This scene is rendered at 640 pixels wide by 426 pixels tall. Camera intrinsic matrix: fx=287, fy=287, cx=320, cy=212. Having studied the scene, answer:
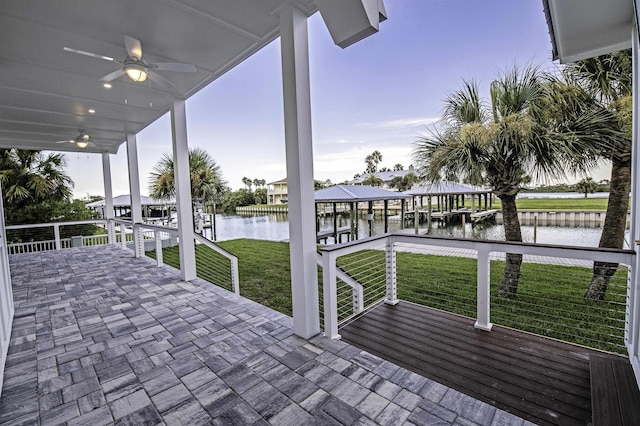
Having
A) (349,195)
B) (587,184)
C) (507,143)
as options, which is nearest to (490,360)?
(507,143)

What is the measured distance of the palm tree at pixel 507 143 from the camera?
3994 millimetres

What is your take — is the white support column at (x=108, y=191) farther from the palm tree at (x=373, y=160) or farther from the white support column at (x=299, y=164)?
the palm tree at (x=373, y=160)

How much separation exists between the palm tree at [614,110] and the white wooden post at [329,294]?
3.49 metres

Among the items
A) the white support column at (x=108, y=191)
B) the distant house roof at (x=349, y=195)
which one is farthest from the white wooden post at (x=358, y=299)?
the white support column at (x=108, y=191)

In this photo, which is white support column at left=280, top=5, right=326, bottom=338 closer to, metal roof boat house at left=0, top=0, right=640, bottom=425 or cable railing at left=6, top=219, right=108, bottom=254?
metal roof boat house at left=0, top=0, right=640, bottom=425

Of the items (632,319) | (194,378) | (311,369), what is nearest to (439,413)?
(311,369)

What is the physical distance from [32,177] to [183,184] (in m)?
9.20

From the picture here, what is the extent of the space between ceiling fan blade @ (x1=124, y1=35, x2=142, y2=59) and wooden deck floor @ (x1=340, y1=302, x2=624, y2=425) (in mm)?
3625

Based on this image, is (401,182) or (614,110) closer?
(614,110)

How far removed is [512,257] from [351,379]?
13.2 feet

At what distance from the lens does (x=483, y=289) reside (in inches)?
108

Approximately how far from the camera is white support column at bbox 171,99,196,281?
452cm

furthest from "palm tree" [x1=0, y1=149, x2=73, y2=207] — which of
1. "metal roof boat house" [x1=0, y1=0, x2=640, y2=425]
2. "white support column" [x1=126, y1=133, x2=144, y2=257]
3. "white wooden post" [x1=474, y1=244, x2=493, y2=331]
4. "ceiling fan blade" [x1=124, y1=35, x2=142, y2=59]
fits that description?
"white wooden post" [x1=474, y1=244, x2=493, y2=331]

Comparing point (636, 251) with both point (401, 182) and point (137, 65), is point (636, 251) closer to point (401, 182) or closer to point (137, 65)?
point (137, 65)
